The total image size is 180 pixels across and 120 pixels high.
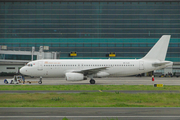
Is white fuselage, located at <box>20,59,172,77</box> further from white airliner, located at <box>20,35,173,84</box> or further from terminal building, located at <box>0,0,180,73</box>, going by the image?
terminal building, located at <box>0,0,180,73</box>

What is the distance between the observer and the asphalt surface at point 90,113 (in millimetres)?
13500

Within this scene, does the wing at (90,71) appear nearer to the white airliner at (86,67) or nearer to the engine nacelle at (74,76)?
the white airliner at (86,67)

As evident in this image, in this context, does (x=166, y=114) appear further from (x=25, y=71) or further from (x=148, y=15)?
(x=148, y=15)

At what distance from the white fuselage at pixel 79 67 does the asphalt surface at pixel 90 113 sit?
22.1 metres

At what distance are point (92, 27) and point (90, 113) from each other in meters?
74.1

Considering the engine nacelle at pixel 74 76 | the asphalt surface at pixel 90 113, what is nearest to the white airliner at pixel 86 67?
the engine nacelle at pixel 74 76

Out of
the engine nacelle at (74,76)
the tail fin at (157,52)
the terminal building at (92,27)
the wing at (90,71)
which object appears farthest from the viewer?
the terminal building at (92,27)

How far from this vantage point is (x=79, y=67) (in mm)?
38656

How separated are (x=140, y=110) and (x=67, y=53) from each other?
71916mm

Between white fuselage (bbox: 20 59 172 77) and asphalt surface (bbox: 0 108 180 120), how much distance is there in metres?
22.1

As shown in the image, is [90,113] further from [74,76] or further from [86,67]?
[86,67]

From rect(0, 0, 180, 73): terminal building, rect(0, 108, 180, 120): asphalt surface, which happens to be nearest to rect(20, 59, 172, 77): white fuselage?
rect(0, 108, 180, 120): asphalt surface

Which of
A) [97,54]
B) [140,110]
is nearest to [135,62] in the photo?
[140,110]

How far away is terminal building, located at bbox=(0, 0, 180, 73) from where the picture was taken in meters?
86.1
